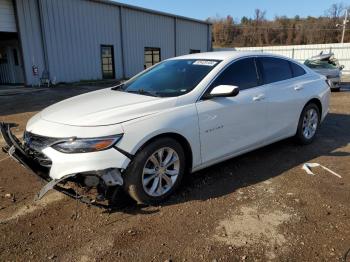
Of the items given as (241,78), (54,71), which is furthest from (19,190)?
(54,71)

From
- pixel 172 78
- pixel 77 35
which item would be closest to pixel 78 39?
pixel 77 35

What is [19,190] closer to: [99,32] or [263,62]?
[263,62]

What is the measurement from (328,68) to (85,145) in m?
13.4

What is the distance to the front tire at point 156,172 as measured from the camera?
3400mm

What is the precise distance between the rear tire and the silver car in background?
8287mm

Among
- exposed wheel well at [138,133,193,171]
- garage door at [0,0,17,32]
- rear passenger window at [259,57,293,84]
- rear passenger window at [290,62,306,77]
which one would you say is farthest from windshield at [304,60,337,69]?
garage door at [0,0,17,32]

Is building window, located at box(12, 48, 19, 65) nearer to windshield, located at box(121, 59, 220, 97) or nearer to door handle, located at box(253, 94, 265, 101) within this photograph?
windshield, located at box(121, 59, 220, 97)

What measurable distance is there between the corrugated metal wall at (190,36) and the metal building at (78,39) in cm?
66

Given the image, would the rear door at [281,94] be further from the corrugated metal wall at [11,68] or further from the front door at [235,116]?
the corrugated metal wall at [11,68]

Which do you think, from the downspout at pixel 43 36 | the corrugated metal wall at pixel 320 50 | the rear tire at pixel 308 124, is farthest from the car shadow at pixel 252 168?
the corrugated metal wall at pixel 320 50

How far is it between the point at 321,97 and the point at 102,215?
4.40 m

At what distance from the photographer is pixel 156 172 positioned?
3631 mm

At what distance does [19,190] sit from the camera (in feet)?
13.6

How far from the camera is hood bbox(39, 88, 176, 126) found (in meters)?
3.36
